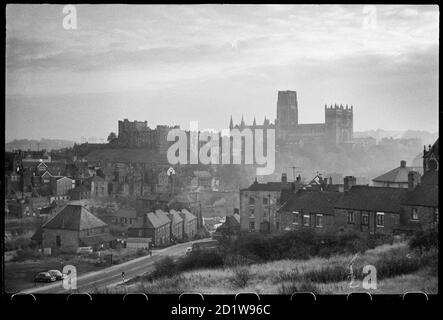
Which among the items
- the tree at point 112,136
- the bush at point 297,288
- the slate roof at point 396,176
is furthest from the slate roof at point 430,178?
the tree at point 112,136

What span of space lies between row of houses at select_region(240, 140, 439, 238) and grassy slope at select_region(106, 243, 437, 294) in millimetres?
319

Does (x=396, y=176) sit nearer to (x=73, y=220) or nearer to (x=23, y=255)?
(x=73, y=220)

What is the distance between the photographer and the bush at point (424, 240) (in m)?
5.88

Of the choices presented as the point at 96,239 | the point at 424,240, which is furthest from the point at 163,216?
the point at 424,240

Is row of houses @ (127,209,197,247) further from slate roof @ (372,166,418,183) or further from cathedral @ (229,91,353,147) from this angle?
slate roof @ (372,166,418,183)

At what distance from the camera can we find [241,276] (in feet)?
19.3

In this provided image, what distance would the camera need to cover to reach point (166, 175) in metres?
6.32

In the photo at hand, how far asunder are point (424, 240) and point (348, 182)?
101cm

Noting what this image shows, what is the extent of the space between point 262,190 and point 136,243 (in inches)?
59.9

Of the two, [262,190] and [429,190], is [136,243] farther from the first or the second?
[429,190]

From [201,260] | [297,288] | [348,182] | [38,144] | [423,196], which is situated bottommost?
[297,288]
